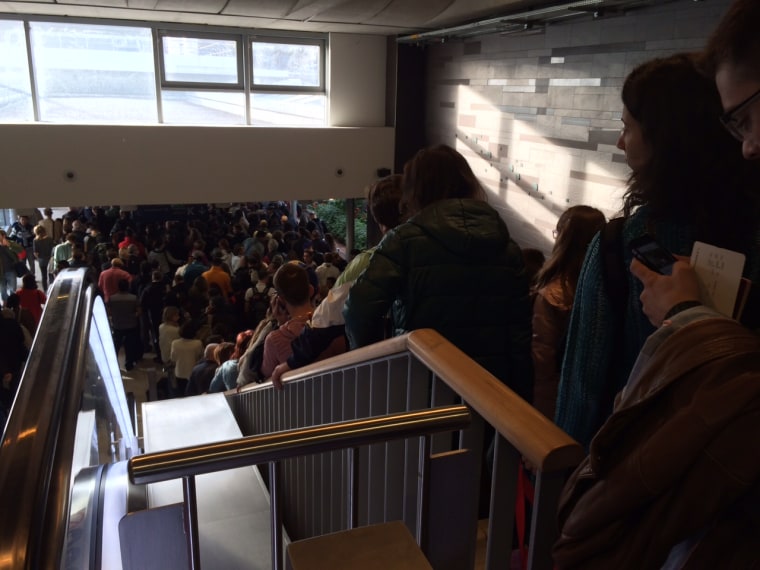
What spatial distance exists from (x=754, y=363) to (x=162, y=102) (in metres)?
9.59

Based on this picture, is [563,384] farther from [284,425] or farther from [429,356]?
[284,425]

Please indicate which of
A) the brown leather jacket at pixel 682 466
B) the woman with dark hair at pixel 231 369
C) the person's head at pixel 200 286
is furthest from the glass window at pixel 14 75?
the brown leather jacket at pixel 682 466

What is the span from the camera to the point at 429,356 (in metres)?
1.62

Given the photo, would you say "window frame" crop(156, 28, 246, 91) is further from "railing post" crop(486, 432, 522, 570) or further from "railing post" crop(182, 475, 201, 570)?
"railing post" crop(486, 432, 522, 570)

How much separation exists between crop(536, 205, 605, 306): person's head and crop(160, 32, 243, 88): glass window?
8.00 metres

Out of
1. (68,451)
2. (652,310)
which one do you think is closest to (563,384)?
(652,310)

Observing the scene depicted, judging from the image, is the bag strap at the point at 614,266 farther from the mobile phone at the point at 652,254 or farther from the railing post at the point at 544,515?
the railing post at the point at 544,515

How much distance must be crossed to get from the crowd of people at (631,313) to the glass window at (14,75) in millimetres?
7017

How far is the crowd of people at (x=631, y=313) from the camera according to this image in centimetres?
77

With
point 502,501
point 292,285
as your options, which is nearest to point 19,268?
point 292,285

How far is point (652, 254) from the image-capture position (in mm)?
1307

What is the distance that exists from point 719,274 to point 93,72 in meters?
9.50

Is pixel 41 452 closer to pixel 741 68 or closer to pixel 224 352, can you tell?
pixel 741 68

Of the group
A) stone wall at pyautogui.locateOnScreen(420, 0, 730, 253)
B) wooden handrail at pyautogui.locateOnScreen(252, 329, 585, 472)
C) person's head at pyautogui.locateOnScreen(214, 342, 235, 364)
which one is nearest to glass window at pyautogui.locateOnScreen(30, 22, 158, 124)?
stone wall at pyautogui.locateOnScreen(420, 0, 730, 253)
